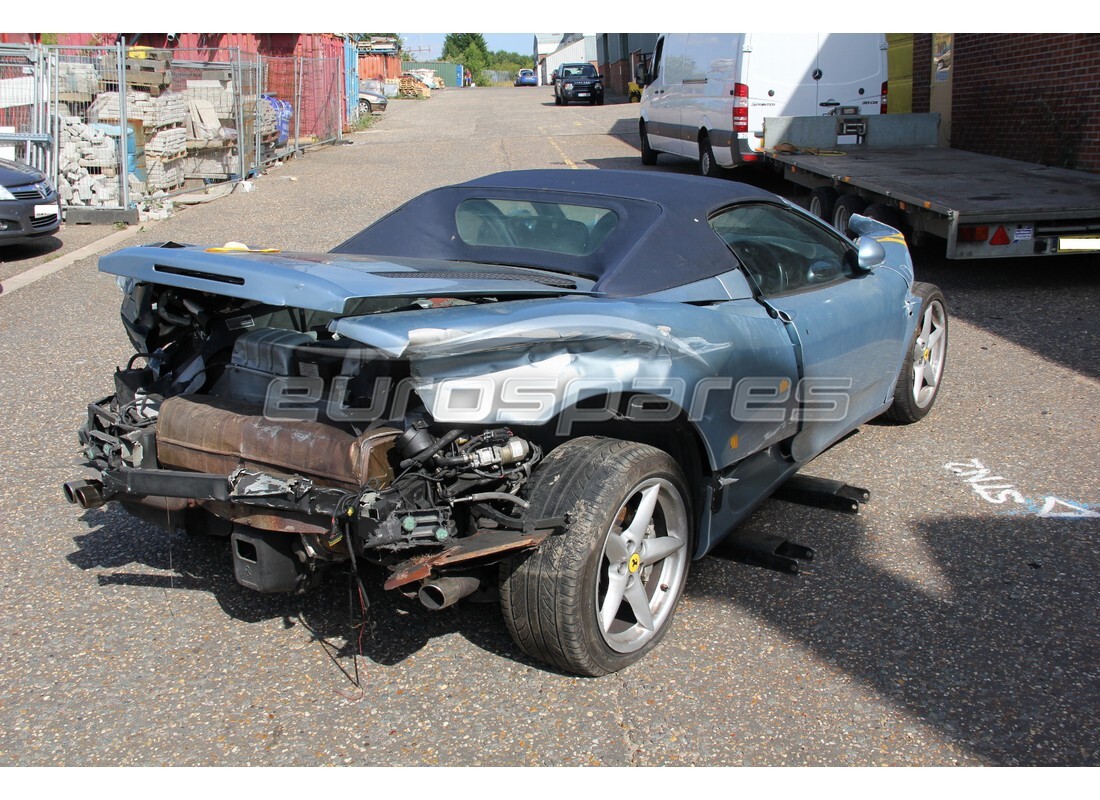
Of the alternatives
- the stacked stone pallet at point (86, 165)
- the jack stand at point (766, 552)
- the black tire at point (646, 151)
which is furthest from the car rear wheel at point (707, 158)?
the jack stand at point (766, 552)

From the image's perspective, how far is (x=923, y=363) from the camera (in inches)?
224

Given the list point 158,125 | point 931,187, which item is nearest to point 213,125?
point 158,125

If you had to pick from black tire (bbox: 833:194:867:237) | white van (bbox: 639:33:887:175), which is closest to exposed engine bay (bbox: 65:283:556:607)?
black tire (bbox: 833:194:867:237)

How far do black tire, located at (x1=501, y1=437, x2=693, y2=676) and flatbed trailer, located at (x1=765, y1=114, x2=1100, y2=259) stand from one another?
5.92 meters

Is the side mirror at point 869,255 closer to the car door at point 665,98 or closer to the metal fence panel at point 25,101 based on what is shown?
the metal fence panel at point 25,101

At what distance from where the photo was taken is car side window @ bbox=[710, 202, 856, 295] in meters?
4.19

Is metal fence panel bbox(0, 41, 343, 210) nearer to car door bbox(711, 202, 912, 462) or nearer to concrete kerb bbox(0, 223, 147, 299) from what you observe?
concrete kerb bbox(0, 223, 147, 299)

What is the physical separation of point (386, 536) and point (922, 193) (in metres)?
7.56

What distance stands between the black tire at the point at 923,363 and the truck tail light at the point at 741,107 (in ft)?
28.2

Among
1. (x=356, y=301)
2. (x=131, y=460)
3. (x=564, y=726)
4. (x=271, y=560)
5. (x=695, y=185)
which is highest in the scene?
(x=695, y=185)

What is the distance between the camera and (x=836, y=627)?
11.9ft

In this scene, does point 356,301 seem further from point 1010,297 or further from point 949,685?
point 1010,297

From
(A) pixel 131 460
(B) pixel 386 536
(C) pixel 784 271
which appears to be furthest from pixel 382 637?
(C) pixel 784 271

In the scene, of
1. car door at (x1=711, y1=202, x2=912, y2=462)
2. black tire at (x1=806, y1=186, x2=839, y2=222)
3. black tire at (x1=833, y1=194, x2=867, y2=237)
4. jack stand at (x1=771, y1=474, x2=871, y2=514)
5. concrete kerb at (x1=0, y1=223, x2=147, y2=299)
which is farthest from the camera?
black tire at (x1=806, y1=186, x2=839, y2=222)
